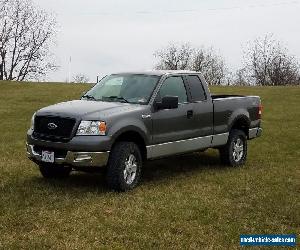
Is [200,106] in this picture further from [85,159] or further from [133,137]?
[85,159]

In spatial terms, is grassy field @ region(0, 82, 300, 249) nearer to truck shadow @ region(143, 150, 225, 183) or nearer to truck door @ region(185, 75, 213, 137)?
truck shadow @ region(143, 150, 225, 183)

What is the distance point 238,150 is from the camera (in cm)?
1095

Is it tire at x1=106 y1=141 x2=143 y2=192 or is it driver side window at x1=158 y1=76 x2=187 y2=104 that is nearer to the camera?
tire at x1=106 y1=141 x2=143 y2=192

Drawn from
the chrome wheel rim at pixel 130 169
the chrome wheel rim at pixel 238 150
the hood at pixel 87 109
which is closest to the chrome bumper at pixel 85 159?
the chrome wheel rim at pixel 130 169

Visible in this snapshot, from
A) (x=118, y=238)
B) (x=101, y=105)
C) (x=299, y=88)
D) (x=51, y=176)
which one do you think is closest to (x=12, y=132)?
(x=51, y=176)

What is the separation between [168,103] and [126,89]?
36.3 inches

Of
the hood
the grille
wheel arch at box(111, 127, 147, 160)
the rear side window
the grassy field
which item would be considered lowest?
the grassy field

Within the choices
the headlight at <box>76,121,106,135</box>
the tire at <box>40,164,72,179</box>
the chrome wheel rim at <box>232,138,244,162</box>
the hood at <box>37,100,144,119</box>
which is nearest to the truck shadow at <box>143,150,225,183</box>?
the chrome wheel rim at <box>232,138,244,162</box>

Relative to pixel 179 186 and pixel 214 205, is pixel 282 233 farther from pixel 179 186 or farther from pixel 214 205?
pixel 179 186

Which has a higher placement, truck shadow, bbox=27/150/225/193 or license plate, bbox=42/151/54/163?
license plate, bbox=42/151/54/163

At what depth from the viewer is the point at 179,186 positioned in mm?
8609

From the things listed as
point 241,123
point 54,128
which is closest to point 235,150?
point 241,123

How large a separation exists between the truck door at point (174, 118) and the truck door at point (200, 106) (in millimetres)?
145

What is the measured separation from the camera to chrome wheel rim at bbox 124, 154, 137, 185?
316 inches
